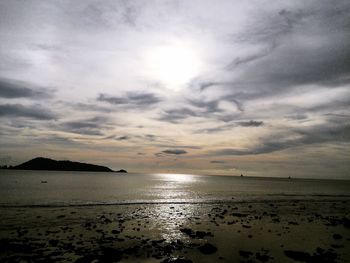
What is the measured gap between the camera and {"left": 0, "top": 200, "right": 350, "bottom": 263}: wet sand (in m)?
17.3

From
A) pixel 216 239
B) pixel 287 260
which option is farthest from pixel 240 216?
pixel 287 260

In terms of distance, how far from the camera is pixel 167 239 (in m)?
22.0

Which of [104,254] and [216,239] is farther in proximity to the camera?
[216,239]

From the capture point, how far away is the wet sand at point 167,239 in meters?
17.3

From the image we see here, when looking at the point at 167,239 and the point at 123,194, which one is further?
the point at 123,194

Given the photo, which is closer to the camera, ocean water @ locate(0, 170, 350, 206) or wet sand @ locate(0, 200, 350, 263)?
wet sand @ locate(0, 200, 350, 263)

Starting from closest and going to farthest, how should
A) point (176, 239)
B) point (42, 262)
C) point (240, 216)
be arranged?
point (42, 262) → point (176, 239) → point (240, 216)

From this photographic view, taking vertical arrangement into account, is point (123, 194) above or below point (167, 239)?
below

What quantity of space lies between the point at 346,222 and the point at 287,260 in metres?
19.0

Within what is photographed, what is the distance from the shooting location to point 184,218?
107ft

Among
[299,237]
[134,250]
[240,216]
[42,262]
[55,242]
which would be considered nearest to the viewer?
[42,262]

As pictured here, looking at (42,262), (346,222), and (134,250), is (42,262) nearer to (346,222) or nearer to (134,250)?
(134,250)

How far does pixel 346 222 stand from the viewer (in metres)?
30.9

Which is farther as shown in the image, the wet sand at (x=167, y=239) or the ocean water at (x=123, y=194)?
the ocean water at (x=123, y=194)
